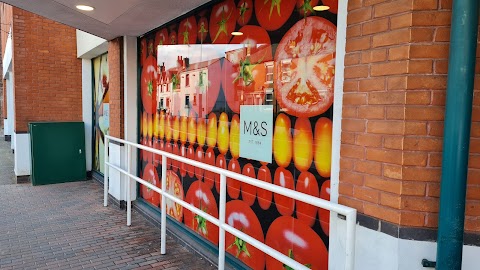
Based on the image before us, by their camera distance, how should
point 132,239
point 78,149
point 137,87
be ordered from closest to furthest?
point 132,239 < point 137,87 < point 78,149

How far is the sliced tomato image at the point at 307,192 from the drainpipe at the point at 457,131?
1.08m

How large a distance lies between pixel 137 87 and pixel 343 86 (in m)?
4.55

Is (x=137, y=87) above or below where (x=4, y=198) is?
above

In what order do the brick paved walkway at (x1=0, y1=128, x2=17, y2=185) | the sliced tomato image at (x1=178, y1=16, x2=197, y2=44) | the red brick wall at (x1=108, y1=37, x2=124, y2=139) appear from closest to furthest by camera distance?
the sliced tomato image at (x1=178, y1=16, x2=197, y2=44), the red brick wall at (x1=108, y1=37, x2=124, y2=139), the brick paved walkway at (x1=0, y1=128, x2=17, y2=185)

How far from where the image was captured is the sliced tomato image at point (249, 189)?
3.50 m

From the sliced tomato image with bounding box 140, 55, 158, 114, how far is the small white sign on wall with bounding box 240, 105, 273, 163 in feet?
7.87

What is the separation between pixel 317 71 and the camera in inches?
108

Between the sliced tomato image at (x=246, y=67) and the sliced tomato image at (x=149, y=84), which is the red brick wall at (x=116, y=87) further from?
the sliced tomato image at (x=246, y=67)

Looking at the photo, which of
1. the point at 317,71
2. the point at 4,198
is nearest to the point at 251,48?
the point at 317,71

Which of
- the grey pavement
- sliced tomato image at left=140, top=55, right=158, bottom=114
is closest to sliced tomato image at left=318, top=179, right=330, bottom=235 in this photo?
the grey pavement

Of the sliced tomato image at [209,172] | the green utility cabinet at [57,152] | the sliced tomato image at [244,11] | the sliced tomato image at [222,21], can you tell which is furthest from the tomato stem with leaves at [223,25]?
the green utility cabinet at [57,152]

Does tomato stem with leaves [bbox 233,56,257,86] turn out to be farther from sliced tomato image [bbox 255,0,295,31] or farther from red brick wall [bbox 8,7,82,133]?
red brick wall [bbox 8,7,82,133]

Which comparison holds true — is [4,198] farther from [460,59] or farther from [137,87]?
[460,59]

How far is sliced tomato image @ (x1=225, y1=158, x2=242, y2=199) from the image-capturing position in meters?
3.73
